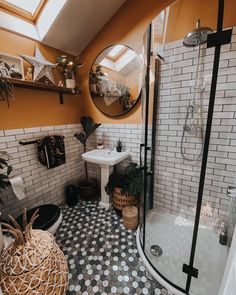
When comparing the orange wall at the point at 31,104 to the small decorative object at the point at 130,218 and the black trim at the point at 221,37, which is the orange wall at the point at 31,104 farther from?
the black trim at the point at 221,37

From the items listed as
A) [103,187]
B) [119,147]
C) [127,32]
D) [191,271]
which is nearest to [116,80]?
[127,32]

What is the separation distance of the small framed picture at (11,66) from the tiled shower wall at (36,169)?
22.0 inches

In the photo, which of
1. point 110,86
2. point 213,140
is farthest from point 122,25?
point 213,140

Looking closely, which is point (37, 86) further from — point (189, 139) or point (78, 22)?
point (189, 139)

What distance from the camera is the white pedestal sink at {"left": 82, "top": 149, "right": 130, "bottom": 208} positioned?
1.79 meters

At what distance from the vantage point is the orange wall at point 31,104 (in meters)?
1.55

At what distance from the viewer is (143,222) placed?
1575 millimetres

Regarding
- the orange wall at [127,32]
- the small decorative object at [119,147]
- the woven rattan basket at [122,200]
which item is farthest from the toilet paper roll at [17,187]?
the orange wall at [127,32]

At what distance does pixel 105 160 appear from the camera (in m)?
1.77

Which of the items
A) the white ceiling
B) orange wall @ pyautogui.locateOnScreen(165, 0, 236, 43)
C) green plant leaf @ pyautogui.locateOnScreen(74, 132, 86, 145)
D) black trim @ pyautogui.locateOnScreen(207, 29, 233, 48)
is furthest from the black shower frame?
green plant leaf @ pyautogui.locateOnScreen(74, 132, 86, 145)

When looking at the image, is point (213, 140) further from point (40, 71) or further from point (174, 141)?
point (40, 71)

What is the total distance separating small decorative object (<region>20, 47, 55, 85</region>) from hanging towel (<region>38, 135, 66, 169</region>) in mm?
689

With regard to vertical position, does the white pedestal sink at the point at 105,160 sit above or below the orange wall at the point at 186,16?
below

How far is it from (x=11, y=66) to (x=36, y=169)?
1.16 metres
